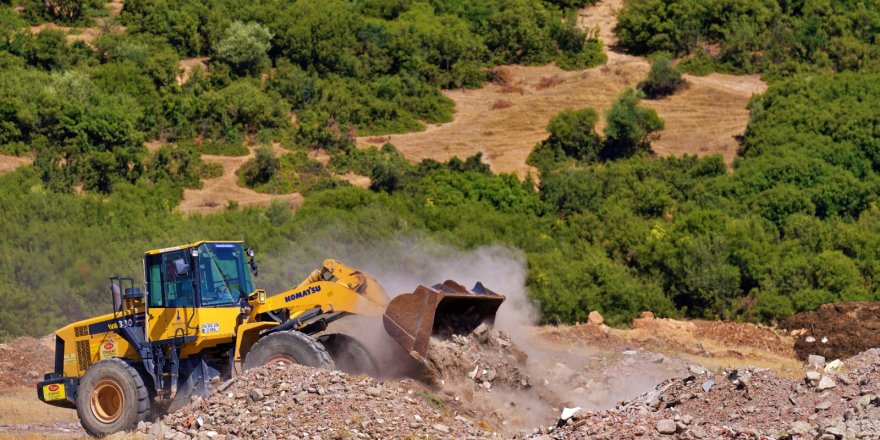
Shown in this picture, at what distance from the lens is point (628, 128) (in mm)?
58031

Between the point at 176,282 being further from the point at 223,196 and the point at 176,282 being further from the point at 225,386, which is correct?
the point at 223,196

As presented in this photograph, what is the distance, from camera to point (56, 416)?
23125 mm

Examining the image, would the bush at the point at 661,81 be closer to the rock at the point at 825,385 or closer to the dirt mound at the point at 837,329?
the dirt mound at the point at 837,329

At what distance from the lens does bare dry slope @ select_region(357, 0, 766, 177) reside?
58.5m

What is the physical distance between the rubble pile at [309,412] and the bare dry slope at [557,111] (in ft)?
127

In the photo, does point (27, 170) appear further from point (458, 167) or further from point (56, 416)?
point (56, 416)

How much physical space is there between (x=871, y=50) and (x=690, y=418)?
178 ft

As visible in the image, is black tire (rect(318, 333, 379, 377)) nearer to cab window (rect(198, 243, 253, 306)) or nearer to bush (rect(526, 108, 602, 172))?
cab window (rect(198, 243, 253, 306))

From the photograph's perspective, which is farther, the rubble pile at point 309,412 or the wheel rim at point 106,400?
the wheel rim at point 106,400

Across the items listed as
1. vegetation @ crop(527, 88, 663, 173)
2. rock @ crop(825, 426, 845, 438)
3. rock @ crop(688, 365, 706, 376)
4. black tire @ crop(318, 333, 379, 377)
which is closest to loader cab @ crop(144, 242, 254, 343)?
black tire @ crop(318, 333, 379, 377)

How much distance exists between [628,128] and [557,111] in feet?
15.8

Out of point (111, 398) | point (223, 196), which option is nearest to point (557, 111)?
point (223, 196)

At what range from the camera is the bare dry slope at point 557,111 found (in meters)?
58.5

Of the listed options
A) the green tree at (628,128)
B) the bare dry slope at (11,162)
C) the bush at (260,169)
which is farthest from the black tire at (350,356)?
the green tree at (628,128)
